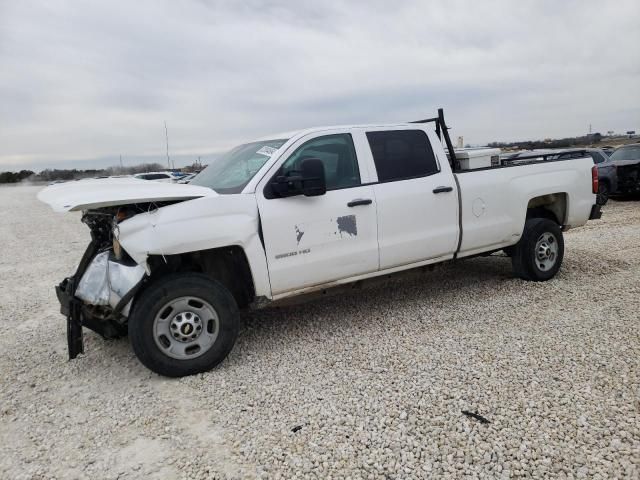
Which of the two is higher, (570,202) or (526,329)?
(570,202)

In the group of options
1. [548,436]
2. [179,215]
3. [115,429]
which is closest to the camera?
[548,436]

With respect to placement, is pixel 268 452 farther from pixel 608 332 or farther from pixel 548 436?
pixel 608 332

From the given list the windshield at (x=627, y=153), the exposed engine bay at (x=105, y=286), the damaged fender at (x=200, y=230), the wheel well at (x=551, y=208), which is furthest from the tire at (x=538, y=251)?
the windshield at (x=627, y=153)

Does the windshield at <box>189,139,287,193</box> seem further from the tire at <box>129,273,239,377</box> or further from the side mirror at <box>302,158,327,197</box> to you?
the tire at <box>129,273,239,377</box>

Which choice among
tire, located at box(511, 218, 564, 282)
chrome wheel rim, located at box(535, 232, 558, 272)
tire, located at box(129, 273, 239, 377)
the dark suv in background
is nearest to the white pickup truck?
tire, located at box(129, 273, 239, 377)

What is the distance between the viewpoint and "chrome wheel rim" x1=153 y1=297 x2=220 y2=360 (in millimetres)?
3785

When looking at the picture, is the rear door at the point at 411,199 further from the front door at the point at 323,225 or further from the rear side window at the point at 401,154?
the front door at the point at 323,225

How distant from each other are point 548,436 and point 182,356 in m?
2.70

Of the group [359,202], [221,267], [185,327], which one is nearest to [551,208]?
[359,202]

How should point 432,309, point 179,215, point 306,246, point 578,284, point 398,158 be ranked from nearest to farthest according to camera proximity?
point 179,215 < point 306,246 < point 398,158 < point 432,309 < point 578,284

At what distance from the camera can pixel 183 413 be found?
338 cm

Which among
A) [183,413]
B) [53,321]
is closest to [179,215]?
[183,413]

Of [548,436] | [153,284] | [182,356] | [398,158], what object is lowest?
[548,436]

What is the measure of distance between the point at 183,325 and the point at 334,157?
2.08 metres
